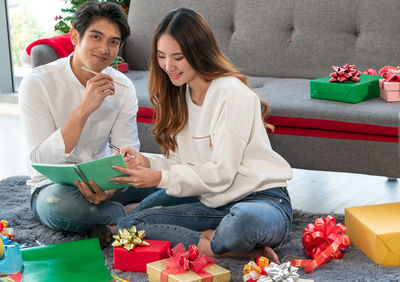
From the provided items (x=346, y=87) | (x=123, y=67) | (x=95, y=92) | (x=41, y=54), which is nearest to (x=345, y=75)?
(x=346, y=87)

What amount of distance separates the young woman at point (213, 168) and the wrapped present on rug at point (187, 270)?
13cm

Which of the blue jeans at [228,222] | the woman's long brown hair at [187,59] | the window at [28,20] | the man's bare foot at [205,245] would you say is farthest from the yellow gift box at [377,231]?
the window at [28,20]

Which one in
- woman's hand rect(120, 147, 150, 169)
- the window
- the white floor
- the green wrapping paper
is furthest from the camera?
the window

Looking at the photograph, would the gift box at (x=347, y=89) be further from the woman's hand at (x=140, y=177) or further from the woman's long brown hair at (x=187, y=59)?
the woman's hand at (x=140, y=177)

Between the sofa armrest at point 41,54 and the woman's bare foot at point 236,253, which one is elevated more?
the sofa armrest at point 41,54

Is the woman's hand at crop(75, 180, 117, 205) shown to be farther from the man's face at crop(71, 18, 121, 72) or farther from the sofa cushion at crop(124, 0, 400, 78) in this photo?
the sofa cushion at crop(124, 0, 400, 78)

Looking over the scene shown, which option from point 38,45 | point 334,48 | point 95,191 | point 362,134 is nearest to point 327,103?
point 362,134

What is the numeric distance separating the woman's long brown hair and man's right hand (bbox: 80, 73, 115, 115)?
148 millimetres

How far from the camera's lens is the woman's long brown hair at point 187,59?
1.82 meters

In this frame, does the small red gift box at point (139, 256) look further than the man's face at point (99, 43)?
No

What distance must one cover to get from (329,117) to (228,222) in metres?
0.66

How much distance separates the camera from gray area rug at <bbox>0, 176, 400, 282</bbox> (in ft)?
5.54

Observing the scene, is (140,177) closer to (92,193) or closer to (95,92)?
(92,193)

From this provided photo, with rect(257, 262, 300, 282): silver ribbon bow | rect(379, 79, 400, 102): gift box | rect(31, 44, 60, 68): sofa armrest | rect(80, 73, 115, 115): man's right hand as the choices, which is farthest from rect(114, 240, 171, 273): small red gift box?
rect(31, 44, 60, 68): sofa armrest
